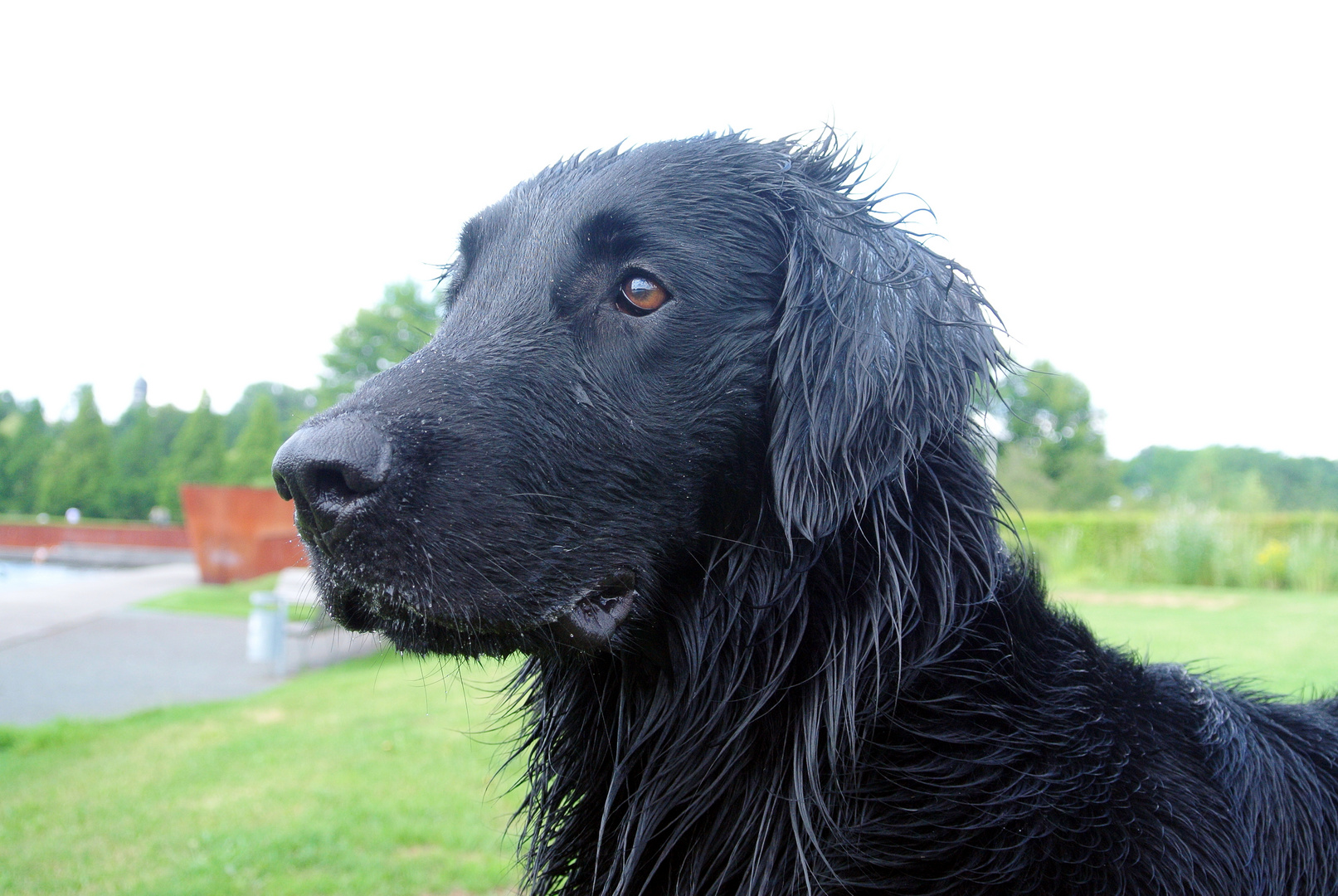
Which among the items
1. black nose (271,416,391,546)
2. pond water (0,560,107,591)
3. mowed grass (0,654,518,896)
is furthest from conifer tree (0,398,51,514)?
black nose (271,416,391,546)

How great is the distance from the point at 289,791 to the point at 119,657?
24.9ft

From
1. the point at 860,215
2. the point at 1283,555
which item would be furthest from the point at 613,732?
the point at 1283,555

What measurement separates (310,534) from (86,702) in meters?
9.42

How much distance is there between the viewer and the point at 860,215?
2.10 metres

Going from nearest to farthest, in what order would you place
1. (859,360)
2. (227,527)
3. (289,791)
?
(859,360), (289,791), (227,527)

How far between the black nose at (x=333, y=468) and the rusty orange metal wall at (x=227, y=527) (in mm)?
23453

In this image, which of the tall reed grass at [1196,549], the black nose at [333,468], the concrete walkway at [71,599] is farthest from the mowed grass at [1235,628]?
the concrete walkway at [71,599]

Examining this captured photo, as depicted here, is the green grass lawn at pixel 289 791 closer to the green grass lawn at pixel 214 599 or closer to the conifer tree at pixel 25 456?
the green grass lawn at pixel 214 599

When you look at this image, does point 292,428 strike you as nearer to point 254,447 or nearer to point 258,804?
point 258,804

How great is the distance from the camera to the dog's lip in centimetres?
183

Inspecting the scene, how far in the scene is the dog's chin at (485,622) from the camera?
68.3 inches

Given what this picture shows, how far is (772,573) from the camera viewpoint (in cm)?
189

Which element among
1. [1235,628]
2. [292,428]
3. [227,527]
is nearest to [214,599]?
[227,527]

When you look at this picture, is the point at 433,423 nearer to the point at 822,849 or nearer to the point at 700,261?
the point at 700,261
